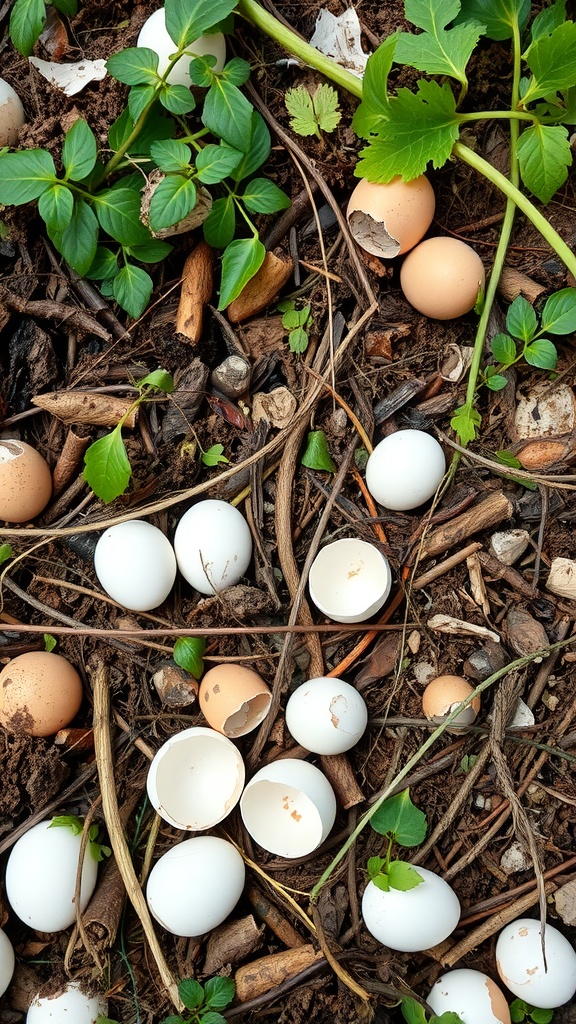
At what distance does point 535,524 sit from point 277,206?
2.74 feet

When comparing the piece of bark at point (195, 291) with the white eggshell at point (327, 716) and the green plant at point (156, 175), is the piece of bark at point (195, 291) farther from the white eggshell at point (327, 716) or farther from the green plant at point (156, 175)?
the white eggshell at point (327, 716)

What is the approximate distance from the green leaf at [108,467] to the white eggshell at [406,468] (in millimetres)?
484

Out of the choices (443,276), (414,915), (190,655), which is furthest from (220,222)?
(414,915)

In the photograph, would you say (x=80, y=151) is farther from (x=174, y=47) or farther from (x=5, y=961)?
(x=5, y=961)

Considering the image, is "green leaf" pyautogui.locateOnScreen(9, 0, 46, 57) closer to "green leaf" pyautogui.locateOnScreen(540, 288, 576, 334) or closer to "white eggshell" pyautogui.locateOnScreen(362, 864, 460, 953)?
"green leaf" pyautogui.locateOnScreen(540, 288, 576, 334)

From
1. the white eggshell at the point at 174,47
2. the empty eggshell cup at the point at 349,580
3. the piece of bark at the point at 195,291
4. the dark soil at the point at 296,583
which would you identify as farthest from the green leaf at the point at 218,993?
the white eggshell at the point at 174,47

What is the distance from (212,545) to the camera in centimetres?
151

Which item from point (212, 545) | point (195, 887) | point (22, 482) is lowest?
point (195, 887)

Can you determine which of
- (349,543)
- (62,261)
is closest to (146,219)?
(62,261)

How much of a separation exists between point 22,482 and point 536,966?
132 centimetres

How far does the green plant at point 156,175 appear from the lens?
1469 millimetres

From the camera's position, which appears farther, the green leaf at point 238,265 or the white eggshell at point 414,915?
the green leaf at point 238,265

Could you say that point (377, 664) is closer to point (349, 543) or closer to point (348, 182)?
point (349, 543)

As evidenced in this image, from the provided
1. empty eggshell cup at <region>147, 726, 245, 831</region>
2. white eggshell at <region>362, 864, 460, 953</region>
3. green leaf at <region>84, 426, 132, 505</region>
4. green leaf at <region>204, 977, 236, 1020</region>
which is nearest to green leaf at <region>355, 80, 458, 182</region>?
green leaf at <region>84, 426, 132, 505</region>
